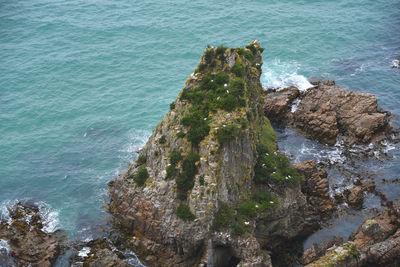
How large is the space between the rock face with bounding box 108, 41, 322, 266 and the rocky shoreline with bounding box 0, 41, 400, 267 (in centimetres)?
10

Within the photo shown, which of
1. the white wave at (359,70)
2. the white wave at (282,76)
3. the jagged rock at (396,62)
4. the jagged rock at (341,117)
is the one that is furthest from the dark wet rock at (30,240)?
the jagged rock at (396,62)

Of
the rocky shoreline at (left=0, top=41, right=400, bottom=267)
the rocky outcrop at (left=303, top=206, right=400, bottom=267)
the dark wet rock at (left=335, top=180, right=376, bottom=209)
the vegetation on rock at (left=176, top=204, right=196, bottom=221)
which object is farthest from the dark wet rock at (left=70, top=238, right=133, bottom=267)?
the dark wet rock at (left=335, top=180, right=376, bottom=209)

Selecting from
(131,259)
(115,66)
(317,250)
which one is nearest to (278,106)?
(317,250)

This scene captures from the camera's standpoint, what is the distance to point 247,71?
41.1m

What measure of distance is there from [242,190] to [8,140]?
1503 inches

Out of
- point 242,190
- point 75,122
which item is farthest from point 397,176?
point 75,122

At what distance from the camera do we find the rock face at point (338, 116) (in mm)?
51156

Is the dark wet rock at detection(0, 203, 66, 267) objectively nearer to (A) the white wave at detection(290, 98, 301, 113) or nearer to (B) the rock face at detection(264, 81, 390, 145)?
(B) the rock face at detection(264, 81, 390, 145)

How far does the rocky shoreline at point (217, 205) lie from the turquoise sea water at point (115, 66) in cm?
534

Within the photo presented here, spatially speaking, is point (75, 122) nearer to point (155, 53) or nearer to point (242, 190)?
point (155, 53)

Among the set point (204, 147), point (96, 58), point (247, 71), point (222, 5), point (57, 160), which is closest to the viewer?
point (204, 147)

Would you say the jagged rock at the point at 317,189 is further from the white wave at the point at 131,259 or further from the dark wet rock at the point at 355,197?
the white wave at the point at 131,259

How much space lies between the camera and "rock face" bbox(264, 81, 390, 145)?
51156 millimetres

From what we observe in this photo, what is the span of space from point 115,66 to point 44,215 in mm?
33782
